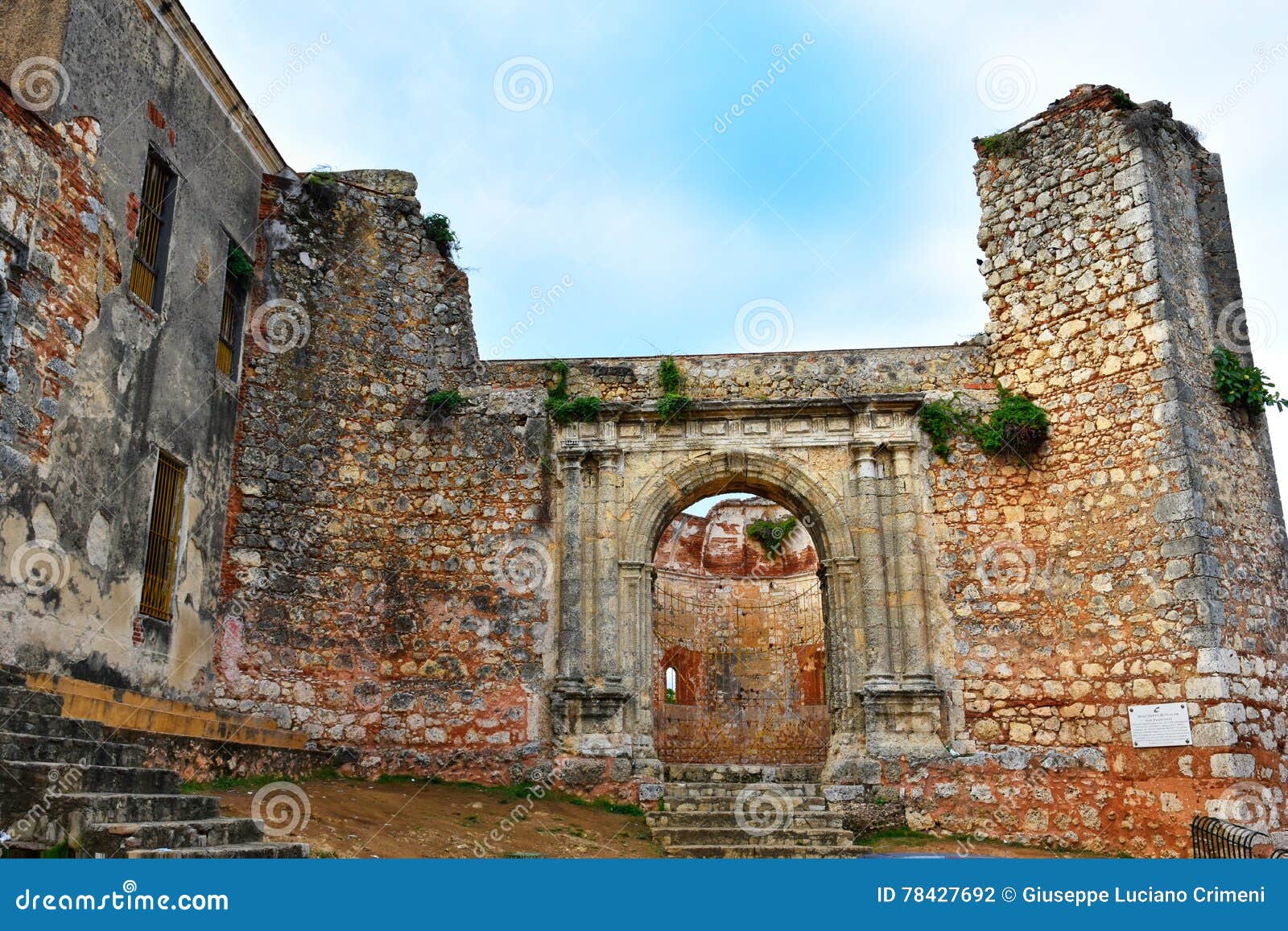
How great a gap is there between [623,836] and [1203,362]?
23.4 feet

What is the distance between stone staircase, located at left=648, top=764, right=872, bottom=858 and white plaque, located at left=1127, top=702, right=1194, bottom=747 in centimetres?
274

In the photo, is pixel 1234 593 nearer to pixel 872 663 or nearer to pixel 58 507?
pixel 872 663

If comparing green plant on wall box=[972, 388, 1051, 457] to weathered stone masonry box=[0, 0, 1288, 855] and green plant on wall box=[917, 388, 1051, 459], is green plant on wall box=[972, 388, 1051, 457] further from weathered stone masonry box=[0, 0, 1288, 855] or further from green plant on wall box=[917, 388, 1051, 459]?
weathered stone masonry box=[0, 0, 1288, 855]

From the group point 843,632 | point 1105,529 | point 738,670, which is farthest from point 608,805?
point 738,670

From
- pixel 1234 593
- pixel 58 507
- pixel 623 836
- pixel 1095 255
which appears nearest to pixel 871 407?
pixel 1095 255

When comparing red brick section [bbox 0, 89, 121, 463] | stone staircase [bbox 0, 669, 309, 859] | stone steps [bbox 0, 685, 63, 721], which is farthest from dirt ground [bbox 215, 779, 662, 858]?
red brick section [bbox 0, 89, 121, 463]

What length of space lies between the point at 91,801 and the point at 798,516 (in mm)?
7993

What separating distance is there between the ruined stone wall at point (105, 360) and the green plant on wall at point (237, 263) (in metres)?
0.26

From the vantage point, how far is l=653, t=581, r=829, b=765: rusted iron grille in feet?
60.5

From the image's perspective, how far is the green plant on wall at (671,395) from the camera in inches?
466

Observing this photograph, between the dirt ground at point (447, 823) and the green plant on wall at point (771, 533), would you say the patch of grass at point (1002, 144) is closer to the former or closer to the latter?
the dirt ground at point (447, 823)

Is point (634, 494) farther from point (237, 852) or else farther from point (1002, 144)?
point (237, 852)

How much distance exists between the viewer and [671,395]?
1189 cm

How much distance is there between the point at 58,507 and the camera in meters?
8.12
